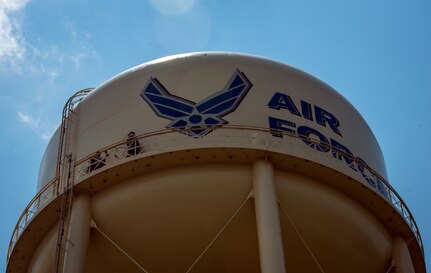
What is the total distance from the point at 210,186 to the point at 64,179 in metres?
3.26

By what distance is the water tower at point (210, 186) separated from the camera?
586 inches

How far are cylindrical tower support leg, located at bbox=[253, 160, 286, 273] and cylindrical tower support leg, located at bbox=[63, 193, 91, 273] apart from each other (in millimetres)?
3422

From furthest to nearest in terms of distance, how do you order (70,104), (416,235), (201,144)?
(70,104) < (416,235) < (201,144)

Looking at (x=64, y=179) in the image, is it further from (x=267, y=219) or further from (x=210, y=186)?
(x=267, y=219)

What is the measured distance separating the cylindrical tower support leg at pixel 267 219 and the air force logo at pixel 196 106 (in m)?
1.35

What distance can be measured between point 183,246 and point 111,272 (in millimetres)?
1741

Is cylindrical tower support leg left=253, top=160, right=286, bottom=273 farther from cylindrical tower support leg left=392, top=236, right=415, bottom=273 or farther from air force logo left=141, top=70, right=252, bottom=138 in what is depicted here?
cylindrical tower support leg left=392, top=236, right=415, bottom=273

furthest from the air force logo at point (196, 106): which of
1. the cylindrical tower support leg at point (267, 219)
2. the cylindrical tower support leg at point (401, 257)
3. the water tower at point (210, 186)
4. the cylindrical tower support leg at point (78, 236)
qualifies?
the cylindrical tower support leg at point (401, 257)

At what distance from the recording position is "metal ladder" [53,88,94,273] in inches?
581

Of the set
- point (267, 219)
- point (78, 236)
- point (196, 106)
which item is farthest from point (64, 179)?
point (267, 219)

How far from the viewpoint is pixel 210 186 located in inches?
585

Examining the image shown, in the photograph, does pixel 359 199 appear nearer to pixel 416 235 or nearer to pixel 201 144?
pixel 416 235

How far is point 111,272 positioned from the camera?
15711 mm

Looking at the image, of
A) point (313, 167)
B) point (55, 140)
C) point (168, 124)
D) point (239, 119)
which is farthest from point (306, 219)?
point (55, 140)
